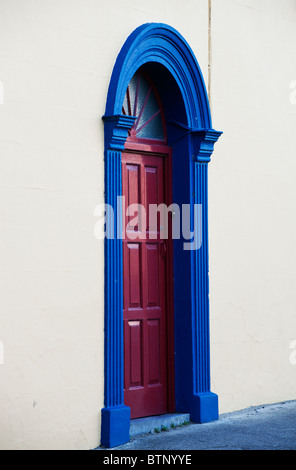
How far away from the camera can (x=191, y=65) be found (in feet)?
22.2

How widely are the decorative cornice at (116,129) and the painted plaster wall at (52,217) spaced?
0.08m

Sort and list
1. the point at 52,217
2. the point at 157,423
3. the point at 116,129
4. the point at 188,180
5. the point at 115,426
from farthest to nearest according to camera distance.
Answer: the point at 188,180, the point at 157,423, the point at 116,129, the point at 115,426, the point at 52,217

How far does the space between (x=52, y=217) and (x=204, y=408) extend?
230 centimetres

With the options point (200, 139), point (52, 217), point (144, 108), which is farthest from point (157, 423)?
point (144, 108)

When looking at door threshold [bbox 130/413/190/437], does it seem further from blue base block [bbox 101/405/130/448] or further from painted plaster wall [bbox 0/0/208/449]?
painted plaster wall [bbox 0/0/208/449]

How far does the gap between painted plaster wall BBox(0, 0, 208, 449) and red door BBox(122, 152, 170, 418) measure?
1.75 feet

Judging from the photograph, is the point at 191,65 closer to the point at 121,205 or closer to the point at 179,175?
the point at 179,175

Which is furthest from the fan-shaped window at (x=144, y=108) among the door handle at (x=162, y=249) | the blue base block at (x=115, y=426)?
the blue base block at (x=115, y=426)

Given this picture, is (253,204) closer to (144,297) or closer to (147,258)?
(147,258)

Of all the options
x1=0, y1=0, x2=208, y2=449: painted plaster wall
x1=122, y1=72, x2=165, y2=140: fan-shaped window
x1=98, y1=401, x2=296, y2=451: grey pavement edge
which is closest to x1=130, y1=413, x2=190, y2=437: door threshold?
x1=98, y1=401, x2=296, y2=451: grey pavement edge

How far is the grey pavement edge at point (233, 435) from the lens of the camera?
19.1ft

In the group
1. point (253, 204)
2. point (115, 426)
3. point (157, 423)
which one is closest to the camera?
point (115, 426)

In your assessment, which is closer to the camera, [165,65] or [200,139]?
[165,65]

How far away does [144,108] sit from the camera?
266 inches
